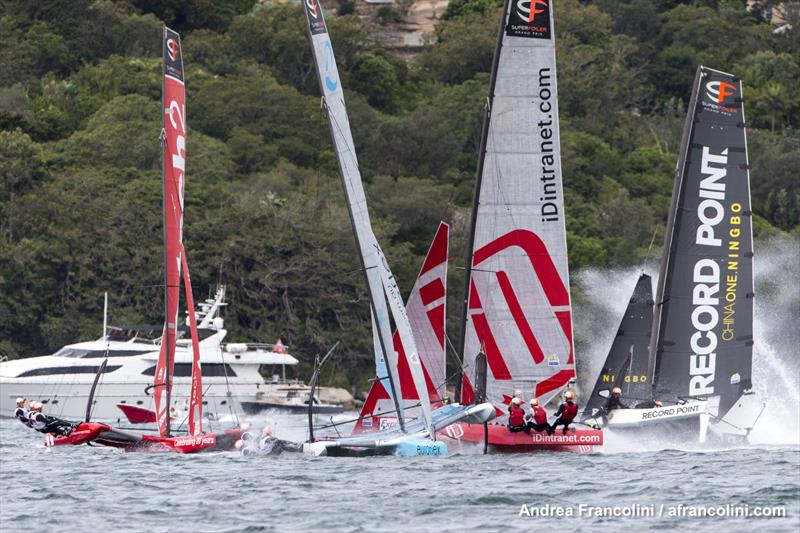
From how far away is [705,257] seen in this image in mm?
32781

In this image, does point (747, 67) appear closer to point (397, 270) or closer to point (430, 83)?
point (430, 83)

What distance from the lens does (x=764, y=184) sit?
77.4 m

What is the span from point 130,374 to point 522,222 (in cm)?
2265

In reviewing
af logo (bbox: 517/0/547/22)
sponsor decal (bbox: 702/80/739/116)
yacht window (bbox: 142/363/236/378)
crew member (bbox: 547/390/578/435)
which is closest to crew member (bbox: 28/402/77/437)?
crew member (bbox: 547/390/578/435)

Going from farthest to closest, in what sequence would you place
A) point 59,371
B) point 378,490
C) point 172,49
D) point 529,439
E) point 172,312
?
point 59,371 < point 172,49 < point 172,312 < point 529,439 < point 378,490

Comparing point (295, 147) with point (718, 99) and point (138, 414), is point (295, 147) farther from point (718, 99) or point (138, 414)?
point (718, 99)

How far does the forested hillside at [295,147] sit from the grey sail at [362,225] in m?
19.0

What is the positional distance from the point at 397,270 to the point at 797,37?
47.7 meters

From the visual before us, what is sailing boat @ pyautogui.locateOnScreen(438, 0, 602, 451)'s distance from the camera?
29.8m

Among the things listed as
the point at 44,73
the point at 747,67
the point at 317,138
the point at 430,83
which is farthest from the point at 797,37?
the point at 44,73

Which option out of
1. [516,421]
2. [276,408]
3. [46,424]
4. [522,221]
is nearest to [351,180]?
[522,221]

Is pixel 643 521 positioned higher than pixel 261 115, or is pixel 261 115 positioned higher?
pixel 261 115

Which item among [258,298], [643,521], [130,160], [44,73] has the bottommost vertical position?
[643,521]

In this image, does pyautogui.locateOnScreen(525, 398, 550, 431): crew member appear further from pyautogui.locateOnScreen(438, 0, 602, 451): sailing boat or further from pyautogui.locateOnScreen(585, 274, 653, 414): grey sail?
pyautogui.locateOnScreen(585, 274, 653, 414): grey sail
